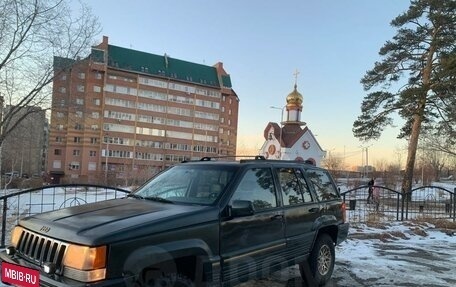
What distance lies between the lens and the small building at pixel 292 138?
58.9 meters

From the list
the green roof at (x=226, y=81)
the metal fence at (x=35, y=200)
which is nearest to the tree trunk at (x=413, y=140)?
the metal fence at (x=35, y=200)

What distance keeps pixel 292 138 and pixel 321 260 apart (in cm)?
5364

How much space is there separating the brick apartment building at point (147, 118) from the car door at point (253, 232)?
80.0m

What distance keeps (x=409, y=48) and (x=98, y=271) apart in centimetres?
3356

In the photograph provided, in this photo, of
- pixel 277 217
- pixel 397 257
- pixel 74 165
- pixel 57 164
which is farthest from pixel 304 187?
pixel 57 164

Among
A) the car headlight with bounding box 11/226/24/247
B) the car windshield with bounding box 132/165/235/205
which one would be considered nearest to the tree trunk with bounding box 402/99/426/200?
the car windshield with bounding box 132/165/235/205

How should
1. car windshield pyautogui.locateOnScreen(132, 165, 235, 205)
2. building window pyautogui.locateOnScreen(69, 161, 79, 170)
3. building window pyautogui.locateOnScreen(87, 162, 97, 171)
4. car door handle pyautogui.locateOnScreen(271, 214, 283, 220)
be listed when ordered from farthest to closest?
building window pyautogui.locateOnScreen(87, 162, 97, 171) → building window pyautogui.locateOnScreen(69, 161, 79, 170) → car door handle pyautogui.locateOnScreen(271, 214, 283, 220) → car windshield pyautogui.locateOnScreen(132, 165, 235, 205)

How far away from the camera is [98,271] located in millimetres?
3547

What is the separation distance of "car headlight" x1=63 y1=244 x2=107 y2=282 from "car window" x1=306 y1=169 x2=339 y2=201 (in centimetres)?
374

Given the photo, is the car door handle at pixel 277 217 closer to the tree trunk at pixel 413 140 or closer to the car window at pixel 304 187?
the car window at pixel 304 187

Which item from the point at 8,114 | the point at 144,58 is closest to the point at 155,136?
the point at 144,58

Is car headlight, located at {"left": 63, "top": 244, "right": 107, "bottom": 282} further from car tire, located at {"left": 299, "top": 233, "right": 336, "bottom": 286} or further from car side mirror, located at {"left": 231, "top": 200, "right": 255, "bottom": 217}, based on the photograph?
car tire, located at {"left": 299, "top": 233, "right": 336, "bottom": 286}

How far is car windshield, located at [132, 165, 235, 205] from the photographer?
493cm

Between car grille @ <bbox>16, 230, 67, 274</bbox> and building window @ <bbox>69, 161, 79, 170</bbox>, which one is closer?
car grille @ <bbox>16, 230, 67, 274</bbox>
